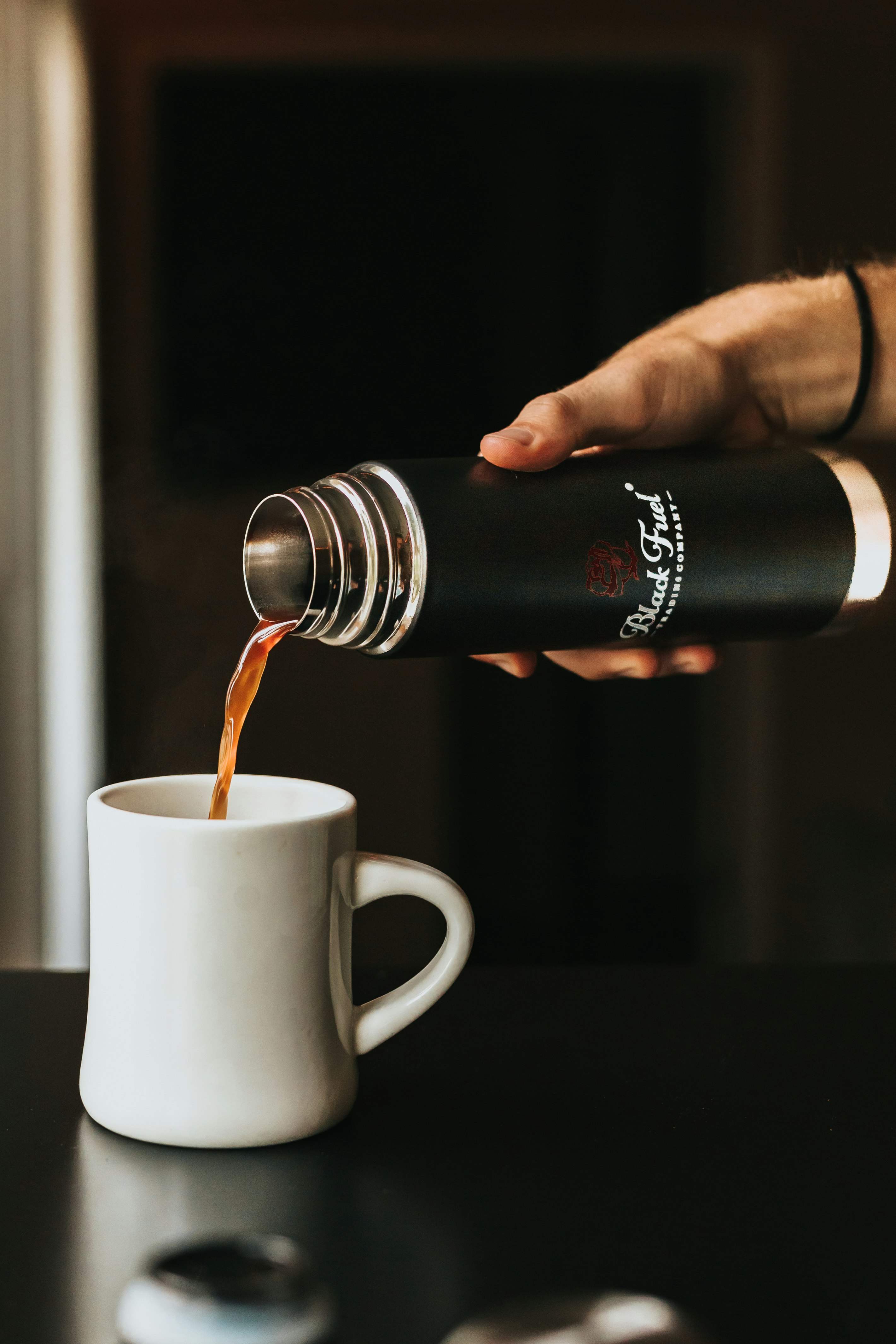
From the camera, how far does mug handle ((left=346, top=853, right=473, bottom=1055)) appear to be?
600mm

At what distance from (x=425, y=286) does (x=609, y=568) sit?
2.59ft

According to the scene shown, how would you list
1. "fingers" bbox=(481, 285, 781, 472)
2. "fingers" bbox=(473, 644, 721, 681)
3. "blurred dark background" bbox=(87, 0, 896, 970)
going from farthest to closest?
"blurred dark background" bbox=(87, 0, 896, 970), "fingers" bbox=(473, 644, 721, 681), "fingers" bbox=(481, 285, 781, 472)

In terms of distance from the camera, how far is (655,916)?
4.56ft

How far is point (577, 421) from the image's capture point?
728mm

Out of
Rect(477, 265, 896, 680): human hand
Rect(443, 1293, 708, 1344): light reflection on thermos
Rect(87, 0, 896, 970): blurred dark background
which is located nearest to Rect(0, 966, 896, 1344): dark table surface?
Rect(443, 1293, 708, 1344): light reflection on thermos

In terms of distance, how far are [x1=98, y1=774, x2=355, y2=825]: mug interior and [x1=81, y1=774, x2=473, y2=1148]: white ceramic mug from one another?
0.14ft

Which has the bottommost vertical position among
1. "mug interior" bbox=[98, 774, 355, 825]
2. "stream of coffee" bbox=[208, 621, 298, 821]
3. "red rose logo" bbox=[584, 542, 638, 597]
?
"mug interior" bbox=[98, 774, 355, 825]

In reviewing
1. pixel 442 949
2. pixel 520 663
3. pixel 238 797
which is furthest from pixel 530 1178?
pixel 520 663

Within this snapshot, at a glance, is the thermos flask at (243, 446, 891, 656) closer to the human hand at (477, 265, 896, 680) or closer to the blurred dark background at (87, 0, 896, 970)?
the human hand at (477, 265, 896, 680)

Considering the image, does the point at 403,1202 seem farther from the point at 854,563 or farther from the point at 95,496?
the point at 95,496

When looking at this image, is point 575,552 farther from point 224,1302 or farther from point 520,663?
point 224,1302

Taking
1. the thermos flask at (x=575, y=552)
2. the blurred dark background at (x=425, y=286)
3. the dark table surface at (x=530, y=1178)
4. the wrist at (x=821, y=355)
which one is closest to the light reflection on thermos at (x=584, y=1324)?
the dark table surface at (x=530, y=1178)

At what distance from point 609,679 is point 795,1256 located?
95 centimetres

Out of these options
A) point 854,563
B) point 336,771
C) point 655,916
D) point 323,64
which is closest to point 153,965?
point 854,563
